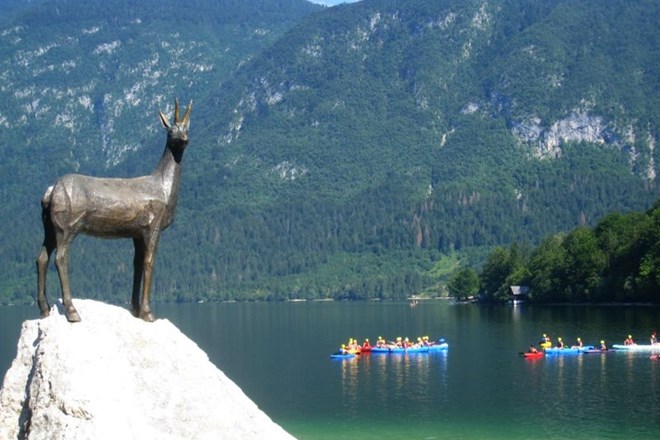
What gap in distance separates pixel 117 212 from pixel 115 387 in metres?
3.33

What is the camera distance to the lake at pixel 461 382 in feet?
168

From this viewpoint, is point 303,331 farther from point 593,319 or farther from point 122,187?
point 122,187

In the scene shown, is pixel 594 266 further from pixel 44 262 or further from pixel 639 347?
pixel 44 262

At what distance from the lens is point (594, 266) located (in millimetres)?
→ 128625

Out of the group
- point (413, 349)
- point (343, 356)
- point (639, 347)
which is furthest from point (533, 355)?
point (343, 356)

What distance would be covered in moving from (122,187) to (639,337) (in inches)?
2951

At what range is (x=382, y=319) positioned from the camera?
495ft

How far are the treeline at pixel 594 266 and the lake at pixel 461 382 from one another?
9.42 feet

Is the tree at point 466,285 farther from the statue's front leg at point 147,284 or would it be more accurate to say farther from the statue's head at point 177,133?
the statue's front leg at point 147,284

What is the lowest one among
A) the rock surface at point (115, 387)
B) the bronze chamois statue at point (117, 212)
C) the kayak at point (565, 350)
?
the kayak at point (565, 350)

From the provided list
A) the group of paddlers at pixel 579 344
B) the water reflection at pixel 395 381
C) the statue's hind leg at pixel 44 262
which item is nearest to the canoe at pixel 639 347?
the group of paddlers at pixel 579 344

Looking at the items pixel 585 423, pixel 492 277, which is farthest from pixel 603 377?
pixel 492 277

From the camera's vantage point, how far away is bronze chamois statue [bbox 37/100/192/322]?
60.6 feet

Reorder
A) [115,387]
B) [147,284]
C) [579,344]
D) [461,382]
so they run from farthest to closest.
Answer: [579,344]
[461,382]
[147,284]
[115,387]
